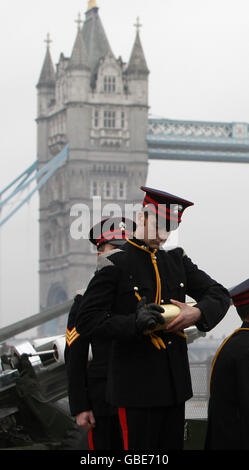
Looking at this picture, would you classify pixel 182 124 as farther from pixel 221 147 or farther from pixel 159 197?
pixel 159 197

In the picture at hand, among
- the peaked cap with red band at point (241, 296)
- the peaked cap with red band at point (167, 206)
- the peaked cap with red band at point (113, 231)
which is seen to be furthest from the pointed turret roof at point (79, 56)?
the peaked cap with red band at point (241, 296)

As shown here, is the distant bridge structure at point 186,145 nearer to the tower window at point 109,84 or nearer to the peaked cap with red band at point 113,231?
the tower window at point 109,84

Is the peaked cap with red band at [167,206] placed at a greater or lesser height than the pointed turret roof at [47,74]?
lesser

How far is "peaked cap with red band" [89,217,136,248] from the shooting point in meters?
4.24

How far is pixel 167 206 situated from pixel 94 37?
8330cm

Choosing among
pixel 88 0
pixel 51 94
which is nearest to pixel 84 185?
pixel 51 94

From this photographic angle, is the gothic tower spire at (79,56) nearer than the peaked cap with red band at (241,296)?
No

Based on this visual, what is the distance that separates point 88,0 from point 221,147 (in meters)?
17.9

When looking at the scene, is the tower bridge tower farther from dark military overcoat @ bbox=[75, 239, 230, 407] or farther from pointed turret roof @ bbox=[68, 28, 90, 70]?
dark military overcoat @ bbox=[75, 239, 230, 407]

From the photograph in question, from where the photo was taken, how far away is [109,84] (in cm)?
8106

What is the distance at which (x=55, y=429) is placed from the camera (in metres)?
5.70

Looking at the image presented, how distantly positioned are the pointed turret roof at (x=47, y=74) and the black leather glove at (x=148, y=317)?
3155 inches

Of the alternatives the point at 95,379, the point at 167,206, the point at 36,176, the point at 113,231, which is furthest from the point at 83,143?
the point at 167,206

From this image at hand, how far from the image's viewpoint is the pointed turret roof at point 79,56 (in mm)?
79188
